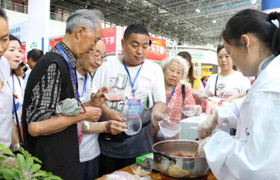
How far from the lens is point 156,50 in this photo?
6.07 meters

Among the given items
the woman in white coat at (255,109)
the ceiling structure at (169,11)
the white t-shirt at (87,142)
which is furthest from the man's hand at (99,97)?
the ceiling structure at (169,11)

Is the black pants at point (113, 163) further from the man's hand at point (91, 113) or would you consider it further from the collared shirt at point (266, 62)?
the collared shirt at point (266, 62)

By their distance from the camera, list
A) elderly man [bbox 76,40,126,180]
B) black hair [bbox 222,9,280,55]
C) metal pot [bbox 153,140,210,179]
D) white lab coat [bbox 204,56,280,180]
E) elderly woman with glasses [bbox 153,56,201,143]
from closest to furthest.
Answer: white lab coat [bbox 204,56,280,180]
black hair [bbox 222,9,280,55]
metal pot [bbox 153,140,210,179]
elderly man [bbox 76,40,126,180]
elderly woman with glasses [bbox 153,56,201,143]

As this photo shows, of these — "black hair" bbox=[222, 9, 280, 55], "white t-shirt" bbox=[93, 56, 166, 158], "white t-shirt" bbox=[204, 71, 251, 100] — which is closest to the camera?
"black hair" bbox=[222, 9, 280, 55]

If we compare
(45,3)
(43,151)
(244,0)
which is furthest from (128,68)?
(244,0)

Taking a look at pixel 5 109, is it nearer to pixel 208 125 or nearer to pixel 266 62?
pixel 208 125

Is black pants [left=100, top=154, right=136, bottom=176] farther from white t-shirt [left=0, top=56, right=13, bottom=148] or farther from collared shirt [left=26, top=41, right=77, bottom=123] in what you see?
collared shirt [left=26, top=41, right=77, bottom=123]

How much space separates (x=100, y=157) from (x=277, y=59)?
1696 mm

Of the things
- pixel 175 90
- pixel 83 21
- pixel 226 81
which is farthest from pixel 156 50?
pixel 83 21

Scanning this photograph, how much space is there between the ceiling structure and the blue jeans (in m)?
11.5

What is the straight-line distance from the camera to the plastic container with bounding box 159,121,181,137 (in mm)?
1640

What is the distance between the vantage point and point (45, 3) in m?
4.94

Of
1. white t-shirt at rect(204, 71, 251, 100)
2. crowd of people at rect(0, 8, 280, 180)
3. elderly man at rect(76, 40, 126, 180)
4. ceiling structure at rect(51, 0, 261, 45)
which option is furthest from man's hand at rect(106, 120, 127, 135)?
ceiling structure at rect(51, 0, 261, 45)

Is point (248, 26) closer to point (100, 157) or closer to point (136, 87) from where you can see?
point (136, 87)
